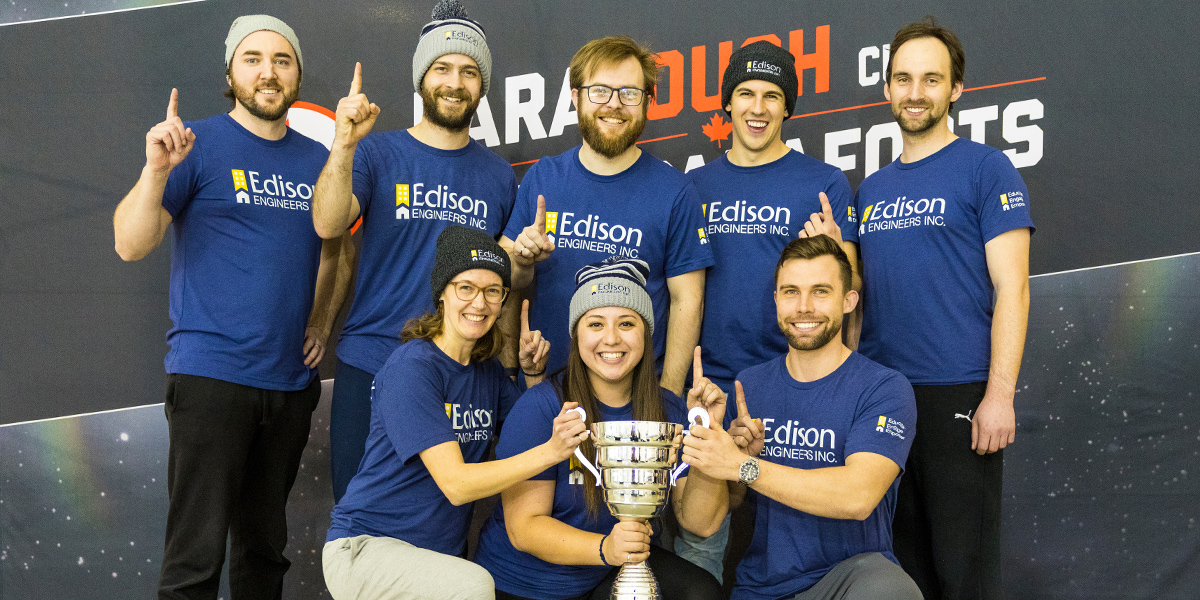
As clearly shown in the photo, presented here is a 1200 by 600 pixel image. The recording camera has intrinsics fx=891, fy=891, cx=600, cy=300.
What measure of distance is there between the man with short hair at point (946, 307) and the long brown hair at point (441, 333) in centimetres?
135

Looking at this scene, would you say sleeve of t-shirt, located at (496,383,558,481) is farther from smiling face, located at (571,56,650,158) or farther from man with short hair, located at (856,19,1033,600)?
man with short hair, located at (856,19,1033,600)

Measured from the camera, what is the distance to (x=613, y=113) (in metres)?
3.14

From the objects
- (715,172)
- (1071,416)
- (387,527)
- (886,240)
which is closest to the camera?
(387,527)

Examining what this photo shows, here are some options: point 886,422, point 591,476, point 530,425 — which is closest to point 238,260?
point 530,425

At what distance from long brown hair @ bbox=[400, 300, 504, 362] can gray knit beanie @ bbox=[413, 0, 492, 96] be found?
102 cm

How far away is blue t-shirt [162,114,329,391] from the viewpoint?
3119 mm

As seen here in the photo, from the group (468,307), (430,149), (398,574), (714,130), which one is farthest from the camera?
(714,130)

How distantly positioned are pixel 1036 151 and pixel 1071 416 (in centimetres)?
119

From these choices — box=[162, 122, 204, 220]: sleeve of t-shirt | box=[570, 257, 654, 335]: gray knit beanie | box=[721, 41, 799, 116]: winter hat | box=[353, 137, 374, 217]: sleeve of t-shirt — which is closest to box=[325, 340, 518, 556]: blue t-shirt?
box=[570, 257, 654, 335]: gray knit beanie

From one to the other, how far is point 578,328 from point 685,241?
0.63 metres

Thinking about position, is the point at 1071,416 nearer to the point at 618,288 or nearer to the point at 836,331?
the point at 836,331

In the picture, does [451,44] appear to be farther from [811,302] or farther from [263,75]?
[811,302]

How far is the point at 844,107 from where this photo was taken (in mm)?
4039

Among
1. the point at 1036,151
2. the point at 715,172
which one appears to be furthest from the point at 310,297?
the point at 1036,151
